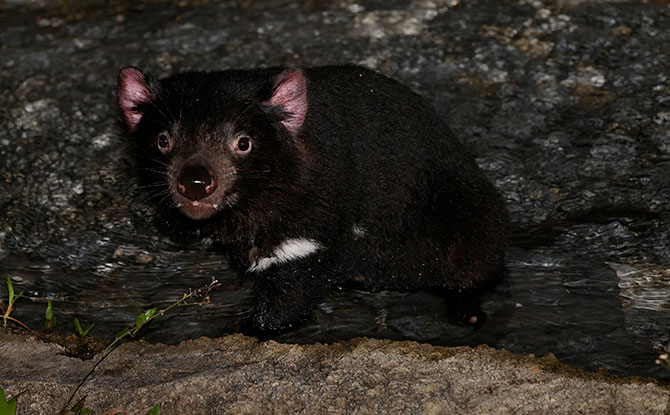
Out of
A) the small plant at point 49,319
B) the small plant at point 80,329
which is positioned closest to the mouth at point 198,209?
the small plant at point 80,329

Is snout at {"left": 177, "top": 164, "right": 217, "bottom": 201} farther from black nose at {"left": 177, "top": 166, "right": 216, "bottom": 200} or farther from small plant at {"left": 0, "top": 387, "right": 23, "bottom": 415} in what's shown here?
small plant at {"left": 0, "top": 387, "right": 23, "bottom": 415}

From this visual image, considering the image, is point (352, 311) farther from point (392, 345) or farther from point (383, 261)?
point (392, 345)

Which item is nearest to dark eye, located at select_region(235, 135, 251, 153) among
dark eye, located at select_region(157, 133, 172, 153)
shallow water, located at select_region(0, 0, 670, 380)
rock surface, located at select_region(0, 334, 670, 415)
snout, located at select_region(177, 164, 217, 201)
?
snout, located at select_region(177, 164, 217, 201)

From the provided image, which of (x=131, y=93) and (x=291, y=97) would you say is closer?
(x=291, y=97)

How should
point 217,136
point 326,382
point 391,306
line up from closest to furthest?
point 326,382
point 217,136
point 391,306

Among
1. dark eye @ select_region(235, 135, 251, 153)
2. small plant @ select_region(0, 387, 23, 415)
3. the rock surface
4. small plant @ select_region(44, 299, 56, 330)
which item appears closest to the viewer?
small plant @ select_region(0, 387, 23, 415)

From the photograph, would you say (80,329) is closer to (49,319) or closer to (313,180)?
(49,319)

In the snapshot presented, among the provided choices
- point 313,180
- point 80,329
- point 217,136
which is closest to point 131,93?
point 217,136
